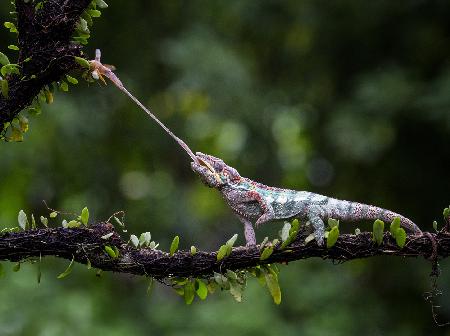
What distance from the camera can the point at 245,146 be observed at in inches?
364

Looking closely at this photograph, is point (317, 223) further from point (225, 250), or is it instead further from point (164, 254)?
point (164, 254)

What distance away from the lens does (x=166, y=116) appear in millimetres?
9352

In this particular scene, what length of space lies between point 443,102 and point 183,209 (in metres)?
3.39

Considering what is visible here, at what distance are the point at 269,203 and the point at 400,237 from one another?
72 centimetres

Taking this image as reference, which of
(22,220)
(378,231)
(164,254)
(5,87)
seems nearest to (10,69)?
(5,87)

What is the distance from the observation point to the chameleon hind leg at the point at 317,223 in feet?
10.2

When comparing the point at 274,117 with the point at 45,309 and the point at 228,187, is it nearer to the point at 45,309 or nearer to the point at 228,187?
the point at 45,309

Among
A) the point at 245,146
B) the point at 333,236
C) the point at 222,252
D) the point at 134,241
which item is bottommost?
the point at 245,146

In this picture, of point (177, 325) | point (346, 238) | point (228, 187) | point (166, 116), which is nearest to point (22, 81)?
point (228, 187)

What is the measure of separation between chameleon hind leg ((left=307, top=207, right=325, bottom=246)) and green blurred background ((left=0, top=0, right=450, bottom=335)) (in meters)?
4.02

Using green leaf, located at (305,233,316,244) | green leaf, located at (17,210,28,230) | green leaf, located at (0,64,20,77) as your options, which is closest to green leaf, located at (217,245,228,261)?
green leaf, located at (305,233,316,244)

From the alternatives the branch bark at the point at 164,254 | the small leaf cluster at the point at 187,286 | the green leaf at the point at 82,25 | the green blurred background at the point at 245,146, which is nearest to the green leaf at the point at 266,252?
the branch bark at the point at 164,254

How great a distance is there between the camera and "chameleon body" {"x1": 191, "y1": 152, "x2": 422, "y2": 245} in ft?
11.2

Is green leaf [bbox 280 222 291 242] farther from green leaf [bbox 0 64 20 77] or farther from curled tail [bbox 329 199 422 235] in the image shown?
green leaf [bbox 0 64 20 77]
